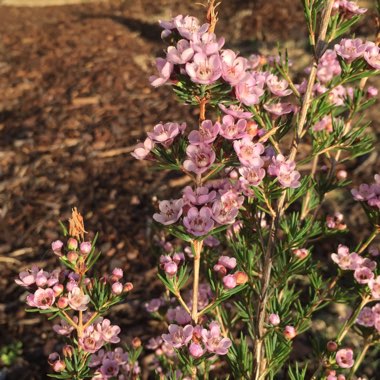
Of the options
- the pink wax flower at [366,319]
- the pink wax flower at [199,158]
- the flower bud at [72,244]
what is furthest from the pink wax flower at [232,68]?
the pink wax flower at [366,319]

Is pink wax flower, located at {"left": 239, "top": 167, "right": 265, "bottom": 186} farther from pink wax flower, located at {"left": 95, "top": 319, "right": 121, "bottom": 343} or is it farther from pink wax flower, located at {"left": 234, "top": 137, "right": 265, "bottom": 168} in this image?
pink wax flower, located at {"left": 95, "top": 319, "right": 121, "bottom": 343}

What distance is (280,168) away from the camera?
1939mm

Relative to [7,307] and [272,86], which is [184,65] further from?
[7,307]

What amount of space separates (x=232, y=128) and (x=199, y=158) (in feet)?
0.50

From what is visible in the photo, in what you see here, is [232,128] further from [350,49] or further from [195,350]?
[195,350]

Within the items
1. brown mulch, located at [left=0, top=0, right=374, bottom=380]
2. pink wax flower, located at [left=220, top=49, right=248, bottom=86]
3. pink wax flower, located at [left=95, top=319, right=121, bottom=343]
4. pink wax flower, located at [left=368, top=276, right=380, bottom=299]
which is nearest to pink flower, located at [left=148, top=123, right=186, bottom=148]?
pink wax flower, located at [left=220, top=49, right=248, bottom=86]

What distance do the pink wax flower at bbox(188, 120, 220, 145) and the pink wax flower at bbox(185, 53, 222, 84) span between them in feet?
0.55

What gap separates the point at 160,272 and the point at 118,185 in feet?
10.8

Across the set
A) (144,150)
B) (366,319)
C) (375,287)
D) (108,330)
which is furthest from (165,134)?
(366,319)

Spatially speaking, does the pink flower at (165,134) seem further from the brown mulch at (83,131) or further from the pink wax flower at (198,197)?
the brown mulch at (83,131)

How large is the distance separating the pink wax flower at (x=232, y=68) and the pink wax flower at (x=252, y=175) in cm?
33

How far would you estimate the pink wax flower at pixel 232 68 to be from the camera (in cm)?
170

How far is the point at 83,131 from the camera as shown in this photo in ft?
20.1

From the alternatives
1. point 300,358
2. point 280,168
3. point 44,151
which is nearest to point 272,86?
A: point 280,168
